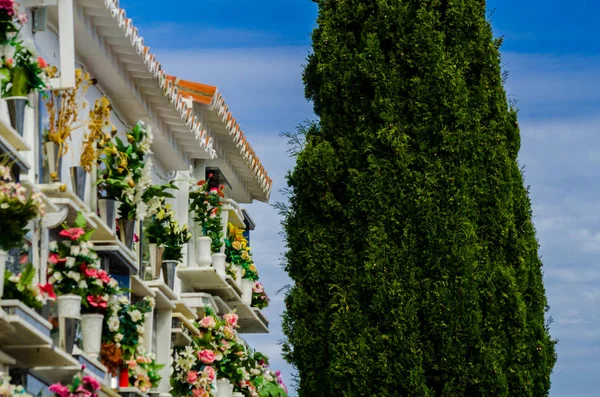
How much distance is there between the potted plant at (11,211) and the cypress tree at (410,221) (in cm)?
948

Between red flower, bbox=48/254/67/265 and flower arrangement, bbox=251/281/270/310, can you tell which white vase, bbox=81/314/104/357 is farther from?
flower arrangement, bbox=251/281/270/310

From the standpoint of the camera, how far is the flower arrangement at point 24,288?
13828 millimetres

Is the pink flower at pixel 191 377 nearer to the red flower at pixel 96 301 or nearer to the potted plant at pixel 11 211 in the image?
the red flower at pixel 96 301

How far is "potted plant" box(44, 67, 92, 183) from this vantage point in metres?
16.1

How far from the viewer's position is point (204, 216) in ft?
84.4

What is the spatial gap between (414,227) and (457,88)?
244cm

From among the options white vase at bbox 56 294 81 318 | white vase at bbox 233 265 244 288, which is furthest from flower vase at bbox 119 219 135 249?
white vase at bbox 233 265 244 288

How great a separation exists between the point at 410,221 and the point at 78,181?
23.5 ft

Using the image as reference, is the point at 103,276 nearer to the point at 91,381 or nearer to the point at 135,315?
the point at 91,381

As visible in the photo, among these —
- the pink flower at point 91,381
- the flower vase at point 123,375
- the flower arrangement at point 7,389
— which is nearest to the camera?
the flower arrangement at point 7,389

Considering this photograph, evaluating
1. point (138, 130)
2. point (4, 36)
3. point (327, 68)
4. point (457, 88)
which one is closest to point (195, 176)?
point (327, 68)

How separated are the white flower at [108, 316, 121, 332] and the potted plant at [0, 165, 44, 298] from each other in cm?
425

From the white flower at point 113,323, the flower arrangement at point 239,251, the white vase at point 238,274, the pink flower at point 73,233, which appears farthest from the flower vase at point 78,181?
the white vase at point 238,274

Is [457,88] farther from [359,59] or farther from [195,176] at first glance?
[195,176]
